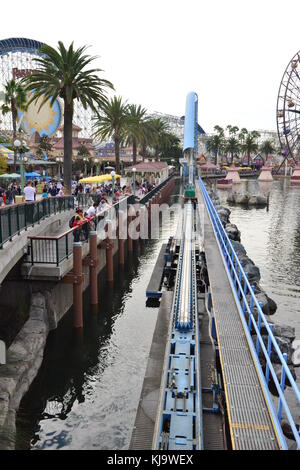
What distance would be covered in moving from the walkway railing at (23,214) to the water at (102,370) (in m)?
4.66

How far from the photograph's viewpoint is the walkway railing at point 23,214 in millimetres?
14789

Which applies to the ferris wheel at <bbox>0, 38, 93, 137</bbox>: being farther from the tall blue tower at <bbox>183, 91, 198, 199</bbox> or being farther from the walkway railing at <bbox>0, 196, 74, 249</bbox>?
the walkway railing at <bbox>0, 196, 74, 249</bbox>

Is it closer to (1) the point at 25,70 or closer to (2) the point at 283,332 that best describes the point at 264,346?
(2) the point at 283,332

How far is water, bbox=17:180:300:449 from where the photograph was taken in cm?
1264

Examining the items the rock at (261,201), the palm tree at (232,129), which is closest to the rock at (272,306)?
the rock at (261,201)

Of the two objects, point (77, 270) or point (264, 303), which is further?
point (264, 303)

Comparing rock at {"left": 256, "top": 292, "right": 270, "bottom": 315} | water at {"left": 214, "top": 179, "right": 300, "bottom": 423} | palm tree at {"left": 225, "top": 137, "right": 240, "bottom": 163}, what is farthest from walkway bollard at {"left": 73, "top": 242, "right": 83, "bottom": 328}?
palm tree at {"left": 225, "top": 137, "right": 240, "bottom": 163}

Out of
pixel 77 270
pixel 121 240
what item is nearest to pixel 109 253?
pixel 121 240

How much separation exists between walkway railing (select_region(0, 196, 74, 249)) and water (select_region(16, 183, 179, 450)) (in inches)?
183

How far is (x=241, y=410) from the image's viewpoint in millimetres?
9227

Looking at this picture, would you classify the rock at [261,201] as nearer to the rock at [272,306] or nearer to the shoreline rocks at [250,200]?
the shoreline rocks at [250,200]

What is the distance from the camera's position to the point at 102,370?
53.8 feet

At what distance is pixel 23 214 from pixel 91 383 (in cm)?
691

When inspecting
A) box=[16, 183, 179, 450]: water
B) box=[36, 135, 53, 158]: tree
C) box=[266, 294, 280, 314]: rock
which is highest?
box=[36, 135, 53, 158]: tree
